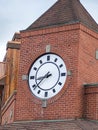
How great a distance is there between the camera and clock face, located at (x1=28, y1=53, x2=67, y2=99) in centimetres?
1811

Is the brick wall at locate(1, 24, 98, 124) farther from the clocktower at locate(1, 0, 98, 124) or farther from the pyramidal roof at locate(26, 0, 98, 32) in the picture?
the pyramidal roof at locate(26, 0, 98, 32)

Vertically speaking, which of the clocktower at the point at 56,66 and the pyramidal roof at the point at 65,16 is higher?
the pyramidal roof at the point at 65,16

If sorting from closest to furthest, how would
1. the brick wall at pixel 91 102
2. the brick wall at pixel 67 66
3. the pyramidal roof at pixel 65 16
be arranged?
the brick wall at pixel 91 102
the brick wall at pixel 67 66
the pyramidal roof at pixel 65 16

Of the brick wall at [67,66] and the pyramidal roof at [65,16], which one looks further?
the pyramidal roof at [65,16]

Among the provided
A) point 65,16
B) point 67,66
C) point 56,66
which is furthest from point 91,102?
point 65,16

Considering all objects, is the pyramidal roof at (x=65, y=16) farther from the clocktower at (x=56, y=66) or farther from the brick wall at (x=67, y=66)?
the brick wall at (x=67, y=66)

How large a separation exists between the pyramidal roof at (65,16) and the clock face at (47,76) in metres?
1.29

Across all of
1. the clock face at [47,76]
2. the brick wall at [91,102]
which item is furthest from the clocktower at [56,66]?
the brick wall at [91,102]

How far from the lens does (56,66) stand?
18297mm

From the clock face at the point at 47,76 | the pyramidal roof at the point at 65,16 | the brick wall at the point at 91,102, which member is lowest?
the brick wall at the point at 91,102

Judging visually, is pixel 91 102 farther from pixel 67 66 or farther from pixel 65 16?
pixel 65 16

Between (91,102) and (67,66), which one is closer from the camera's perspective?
(91,102)

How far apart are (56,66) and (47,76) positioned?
45cm

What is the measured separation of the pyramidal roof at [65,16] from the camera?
62.3 ft
